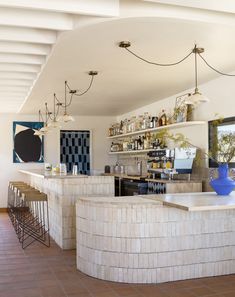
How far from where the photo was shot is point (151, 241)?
3.45 m

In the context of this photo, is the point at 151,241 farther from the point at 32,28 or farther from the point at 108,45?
the point at 32,28

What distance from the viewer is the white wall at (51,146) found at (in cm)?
884

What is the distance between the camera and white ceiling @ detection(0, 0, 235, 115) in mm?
3091

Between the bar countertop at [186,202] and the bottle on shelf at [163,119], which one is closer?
the bar countertop at [186,202]

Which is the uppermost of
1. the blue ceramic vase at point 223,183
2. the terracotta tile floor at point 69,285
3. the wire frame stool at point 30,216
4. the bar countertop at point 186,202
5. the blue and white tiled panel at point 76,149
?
the blue and white tiled panel at point 76,149

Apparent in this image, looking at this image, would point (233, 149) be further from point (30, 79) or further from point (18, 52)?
point (30, 79)

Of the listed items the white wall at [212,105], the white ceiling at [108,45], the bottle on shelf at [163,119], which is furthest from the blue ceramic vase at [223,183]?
the bottle on shelf at [163,119]

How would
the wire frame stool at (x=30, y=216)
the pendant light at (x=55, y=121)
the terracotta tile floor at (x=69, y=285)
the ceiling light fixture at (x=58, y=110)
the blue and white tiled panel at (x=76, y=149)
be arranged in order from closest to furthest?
the terracotta tile floor at (x=69, y=285), the wire frame stool at (x=30, y=216), the ceiling light fixture at (x=58, y=110), the pendant light at (x=55, y=121), the blue and white tiled panel at (x=76, y=149)

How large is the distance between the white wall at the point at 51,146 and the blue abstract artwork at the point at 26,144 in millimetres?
99

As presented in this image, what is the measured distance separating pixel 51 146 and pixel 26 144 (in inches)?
23.6

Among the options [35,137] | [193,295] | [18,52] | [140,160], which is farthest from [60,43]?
[35,137]

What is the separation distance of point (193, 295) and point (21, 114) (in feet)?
22.4

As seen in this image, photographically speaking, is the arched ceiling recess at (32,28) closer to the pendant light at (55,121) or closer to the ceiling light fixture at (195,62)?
the ceiling light fixture at (195,62)

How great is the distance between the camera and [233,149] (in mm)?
3803
